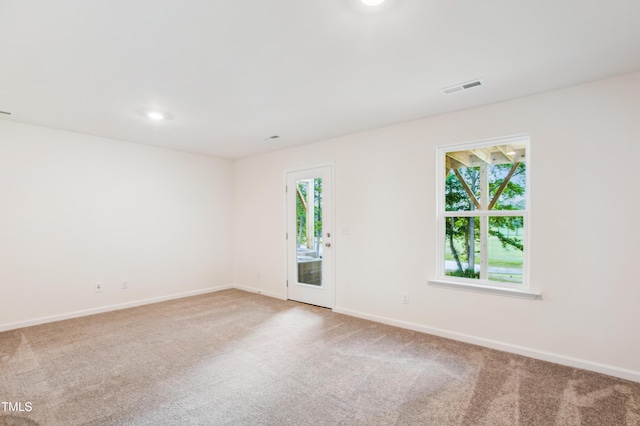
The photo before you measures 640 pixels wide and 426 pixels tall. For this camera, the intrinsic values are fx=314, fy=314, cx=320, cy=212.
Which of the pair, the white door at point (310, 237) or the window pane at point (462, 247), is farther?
the white door at point (310, 237)

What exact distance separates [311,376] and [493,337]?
1.88m

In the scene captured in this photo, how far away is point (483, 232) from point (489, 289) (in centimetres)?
60

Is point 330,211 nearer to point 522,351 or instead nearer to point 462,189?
point 462,189

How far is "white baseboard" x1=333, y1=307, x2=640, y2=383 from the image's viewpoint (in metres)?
2.55

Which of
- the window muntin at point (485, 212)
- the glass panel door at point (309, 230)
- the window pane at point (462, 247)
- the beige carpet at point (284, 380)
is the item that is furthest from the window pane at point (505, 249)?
the glass panel door at point (309, 230)

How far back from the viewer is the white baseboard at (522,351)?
8.36 ft

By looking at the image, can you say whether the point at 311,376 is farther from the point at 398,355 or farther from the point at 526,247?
the point at 526,247

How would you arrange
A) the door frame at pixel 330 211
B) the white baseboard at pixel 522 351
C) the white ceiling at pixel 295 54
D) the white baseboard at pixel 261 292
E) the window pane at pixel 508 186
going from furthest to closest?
the white baseboard at pixel 261 292, the door frame at pixel 330 211, the window pane at pixel 508 186, the white baseboard at pixel 522 351, the white ceiling at pixel 295 54

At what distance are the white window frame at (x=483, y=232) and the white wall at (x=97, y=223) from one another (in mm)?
3967

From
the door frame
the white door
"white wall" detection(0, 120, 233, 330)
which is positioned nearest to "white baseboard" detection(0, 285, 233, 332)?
"white wall" detection(0, 120, 233, 330)

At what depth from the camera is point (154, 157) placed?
4969 millimetres

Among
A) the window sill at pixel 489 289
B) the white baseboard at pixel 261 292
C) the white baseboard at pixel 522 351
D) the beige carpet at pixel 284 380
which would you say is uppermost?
the window sill at pixel 489 289

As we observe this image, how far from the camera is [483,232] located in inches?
132

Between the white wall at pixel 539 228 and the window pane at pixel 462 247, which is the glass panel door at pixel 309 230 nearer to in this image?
the white wall at pixel 539 228
